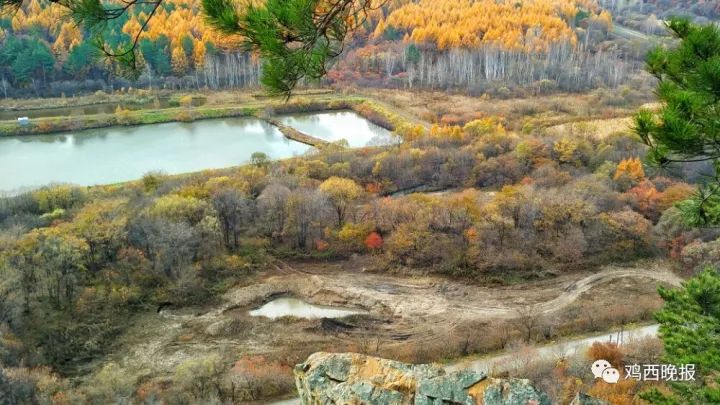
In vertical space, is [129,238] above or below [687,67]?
below

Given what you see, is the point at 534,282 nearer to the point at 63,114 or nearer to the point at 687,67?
the point at 687,67

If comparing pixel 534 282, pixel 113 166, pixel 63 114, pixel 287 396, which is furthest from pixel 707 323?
pixel 63 114

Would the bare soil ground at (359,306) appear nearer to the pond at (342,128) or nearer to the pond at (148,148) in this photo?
the pond at (148,148)

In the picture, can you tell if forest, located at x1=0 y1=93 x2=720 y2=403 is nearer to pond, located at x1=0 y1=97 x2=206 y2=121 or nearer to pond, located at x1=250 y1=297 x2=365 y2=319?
pond, located at x1=250 y1=297 x2=365 y2=319

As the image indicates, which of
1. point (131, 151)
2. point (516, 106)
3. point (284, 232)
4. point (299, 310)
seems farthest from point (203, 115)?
point (299, 310)

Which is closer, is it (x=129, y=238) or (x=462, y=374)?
(x=462, y=374)

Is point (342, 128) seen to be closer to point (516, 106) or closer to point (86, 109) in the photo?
point (516, 106)

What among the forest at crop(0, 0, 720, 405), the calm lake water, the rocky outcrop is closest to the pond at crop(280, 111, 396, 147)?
the forest at crop(0, 0, 720, 405)

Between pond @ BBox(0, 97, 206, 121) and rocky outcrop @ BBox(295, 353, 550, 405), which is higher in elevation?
pond @ BBox(0, 97, 206, 121)
